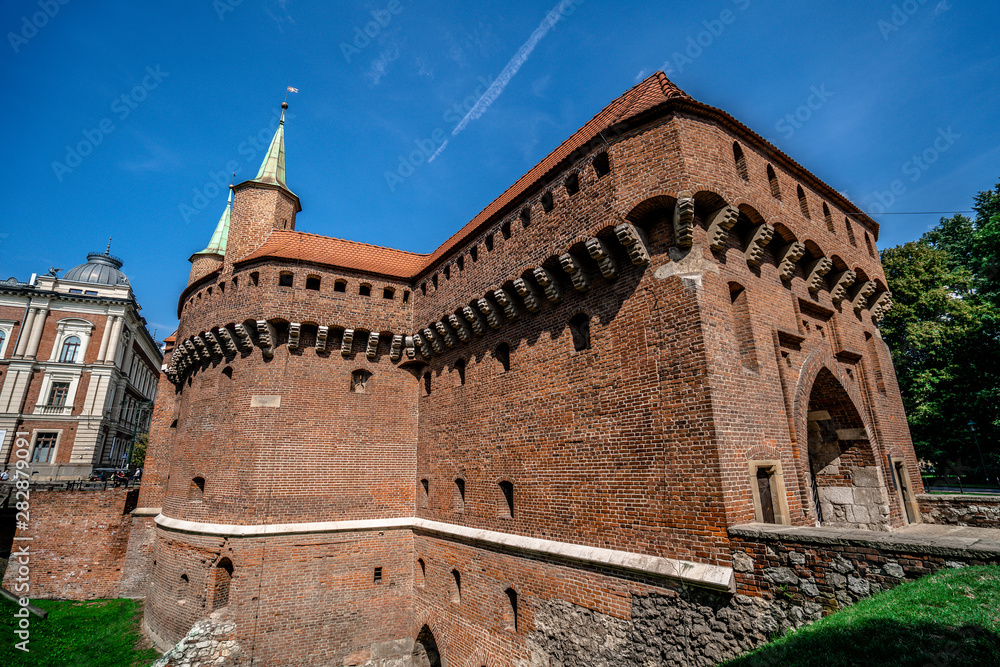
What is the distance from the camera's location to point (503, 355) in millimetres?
13320

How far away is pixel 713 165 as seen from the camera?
9.21 metres

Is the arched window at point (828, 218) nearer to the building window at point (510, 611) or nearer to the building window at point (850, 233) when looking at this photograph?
the building window at point (850, 233)

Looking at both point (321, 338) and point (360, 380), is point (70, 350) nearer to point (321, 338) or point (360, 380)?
point (321, 338)

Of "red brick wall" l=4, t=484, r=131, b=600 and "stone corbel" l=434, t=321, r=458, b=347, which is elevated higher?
"stone corbel" l=434, t=321, r=458, b=347

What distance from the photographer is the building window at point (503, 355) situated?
516 inches

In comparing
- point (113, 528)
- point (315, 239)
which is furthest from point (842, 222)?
point (113, 528)

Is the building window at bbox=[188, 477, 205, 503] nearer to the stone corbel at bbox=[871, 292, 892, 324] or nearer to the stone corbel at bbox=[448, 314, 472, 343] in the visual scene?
the stone corbel at bbox=[448, 314, 472, 343]

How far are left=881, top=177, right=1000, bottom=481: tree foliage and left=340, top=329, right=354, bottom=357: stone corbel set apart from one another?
22.9 m

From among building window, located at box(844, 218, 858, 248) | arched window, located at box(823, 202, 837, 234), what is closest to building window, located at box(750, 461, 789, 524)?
arched window, located at box(823, 202, 837, 234)

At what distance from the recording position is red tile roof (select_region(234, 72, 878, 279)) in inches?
392

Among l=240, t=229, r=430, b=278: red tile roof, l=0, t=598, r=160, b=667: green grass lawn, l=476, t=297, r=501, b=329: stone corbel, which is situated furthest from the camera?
l=240, t=229, r=430, b=278: red tile roof

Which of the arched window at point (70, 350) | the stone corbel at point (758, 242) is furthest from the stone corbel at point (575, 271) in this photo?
the arched window at point (70, 350)

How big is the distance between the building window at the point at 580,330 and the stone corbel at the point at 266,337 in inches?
398

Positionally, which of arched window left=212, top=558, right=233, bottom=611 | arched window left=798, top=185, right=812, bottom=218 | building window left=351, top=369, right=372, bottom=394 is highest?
arched window left=798, top=185, right=812, bottom=218
